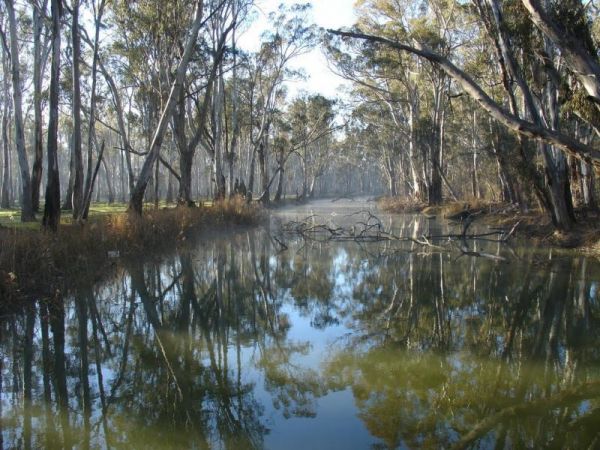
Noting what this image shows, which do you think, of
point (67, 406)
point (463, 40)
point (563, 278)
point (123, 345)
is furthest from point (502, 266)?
point (463, 40)

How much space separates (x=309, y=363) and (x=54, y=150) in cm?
808

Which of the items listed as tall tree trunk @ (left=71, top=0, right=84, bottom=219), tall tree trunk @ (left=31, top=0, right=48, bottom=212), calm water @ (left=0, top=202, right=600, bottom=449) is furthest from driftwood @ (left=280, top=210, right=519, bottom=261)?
tall tree trunk @ (left=31, top=0, right=48, bottom=212)

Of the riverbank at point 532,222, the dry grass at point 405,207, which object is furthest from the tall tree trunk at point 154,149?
the dry grass at point 405,207

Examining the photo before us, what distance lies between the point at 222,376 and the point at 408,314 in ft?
11.2

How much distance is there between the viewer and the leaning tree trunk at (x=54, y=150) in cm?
1021

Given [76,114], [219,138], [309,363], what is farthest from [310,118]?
[309,363]

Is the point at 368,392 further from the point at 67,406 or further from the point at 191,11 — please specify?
the point at 191,11

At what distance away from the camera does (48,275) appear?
7980 millimetres

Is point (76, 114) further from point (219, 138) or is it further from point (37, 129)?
point (219, 138)

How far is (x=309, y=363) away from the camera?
5625mm

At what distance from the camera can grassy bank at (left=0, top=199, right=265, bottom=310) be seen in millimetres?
7246

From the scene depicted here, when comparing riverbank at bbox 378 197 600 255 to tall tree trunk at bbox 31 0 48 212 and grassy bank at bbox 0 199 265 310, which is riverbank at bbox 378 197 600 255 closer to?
grassy bank at bbox 0 199 265 310

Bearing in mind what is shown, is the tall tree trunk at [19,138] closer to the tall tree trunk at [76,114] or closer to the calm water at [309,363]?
the tall tree trunk at [76,114]

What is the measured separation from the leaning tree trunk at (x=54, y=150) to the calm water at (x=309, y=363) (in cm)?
192
